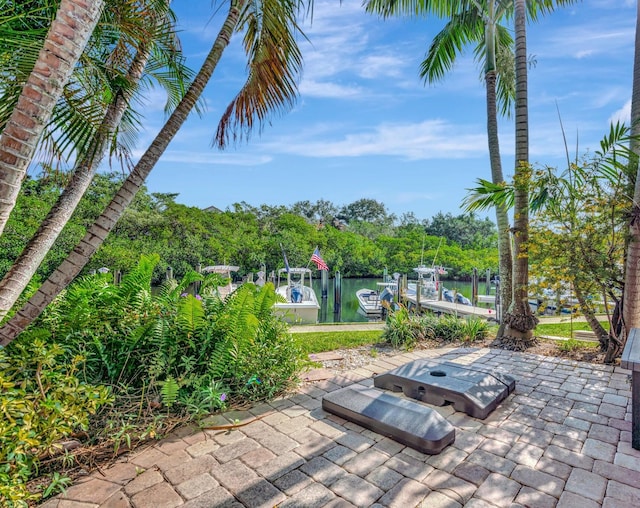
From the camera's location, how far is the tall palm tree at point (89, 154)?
7.89 feet

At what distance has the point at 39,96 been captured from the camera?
1957 mm

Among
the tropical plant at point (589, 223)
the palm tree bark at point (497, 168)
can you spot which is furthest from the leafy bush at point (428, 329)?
the tropical plant at point (589, 223)

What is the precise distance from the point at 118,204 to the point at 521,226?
18.9 feet

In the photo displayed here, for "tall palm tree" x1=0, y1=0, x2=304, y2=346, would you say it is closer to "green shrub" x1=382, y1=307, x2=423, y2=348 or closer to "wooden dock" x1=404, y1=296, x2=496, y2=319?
"green shrub" x1=382, y1=307, x2=423, y2=348

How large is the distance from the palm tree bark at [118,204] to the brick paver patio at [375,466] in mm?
1235

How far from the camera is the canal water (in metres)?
16.8

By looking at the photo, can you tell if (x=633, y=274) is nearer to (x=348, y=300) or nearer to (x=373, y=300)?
(x=373, y=300)

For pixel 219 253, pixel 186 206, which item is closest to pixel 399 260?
pixel 219 253

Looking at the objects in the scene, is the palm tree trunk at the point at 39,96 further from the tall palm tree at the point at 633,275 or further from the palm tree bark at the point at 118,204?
the tall palm tree at the point at 633,275

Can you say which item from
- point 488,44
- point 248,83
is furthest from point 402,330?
point 488,44

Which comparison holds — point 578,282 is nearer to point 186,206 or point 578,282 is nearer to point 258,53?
point 258,53

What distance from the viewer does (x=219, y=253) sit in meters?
23.2

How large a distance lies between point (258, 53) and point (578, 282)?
5146mm

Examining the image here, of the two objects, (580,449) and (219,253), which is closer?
(580,449)
